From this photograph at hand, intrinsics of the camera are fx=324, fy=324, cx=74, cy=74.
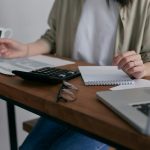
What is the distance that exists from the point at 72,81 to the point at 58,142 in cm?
19

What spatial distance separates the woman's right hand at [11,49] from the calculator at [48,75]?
0.91 feet

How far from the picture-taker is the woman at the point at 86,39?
2.87ft

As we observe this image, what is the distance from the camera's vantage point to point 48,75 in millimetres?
685

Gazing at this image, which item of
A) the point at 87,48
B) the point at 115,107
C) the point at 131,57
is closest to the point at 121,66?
the point at 131,57

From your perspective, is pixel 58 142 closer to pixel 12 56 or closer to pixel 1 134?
pixel 12 56

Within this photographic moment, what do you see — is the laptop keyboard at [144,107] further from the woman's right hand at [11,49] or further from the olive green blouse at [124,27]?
the woman's right hand at [11,49]

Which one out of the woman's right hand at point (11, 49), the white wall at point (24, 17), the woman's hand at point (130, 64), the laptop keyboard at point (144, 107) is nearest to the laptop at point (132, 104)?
the laptop keyboard at point (144, 107)

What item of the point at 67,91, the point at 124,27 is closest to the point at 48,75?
the point at 67,91

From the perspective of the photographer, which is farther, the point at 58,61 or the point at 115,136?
the point at 58,61

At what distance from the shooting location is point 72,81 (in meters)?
0.71

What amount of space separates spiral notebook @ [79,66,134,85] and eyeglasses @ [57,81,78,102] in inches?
2.6

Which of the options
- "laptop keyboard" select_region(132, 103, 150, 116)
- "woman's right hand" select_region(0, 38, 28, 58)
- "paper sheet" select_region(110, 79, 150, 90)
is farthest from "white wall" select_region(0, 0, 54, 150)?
"laptop keyboard" select_region(132, 103, 150, 116)

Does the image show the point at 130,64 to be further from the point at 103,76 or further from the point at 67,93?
the point at 67,93

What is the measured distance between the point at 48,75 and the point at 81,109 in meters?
0.19
